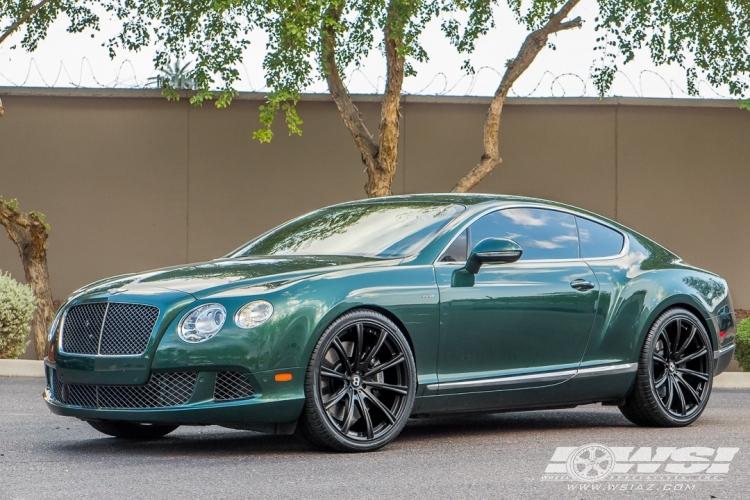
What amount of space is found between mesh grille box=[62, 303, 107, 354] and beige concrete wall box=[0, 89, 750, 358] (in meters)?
12.5

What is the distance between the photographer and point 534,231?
24.8ft

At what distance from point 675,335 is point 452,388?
205cm

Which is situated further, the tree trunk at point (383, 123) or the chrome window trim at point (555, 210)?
the tree trunk at point (383, 123)

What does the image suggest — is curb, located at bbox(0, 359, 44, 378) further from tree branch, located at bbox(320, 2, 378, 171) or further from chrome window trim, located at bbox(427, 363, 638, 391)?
chrome window trim, located at bbox(427, 363, 638, 391)

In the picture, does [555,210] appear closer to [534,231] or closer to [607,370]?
[534,231]

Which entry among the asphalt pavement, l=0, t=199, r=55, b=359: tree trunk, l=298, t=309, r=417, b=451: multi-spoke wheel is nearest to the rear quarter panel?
the asphalt pavement

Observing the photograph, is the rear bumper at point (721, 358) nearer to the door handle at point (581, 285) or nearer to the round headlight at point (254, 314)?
the door handle at point (581, 285)

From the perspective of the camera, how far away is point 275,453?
6.47 metres

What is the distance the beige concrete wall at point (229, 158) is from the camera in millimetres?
19062

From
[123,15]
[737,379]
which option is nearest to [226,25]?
[123,15]

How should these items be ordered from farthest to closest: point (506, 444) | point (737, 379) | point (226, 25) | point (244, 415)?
point (226, 25) → point (737, 379) → point (506, 444) → point (244, 415)

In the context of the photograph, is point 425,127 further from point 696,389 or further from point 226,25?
point 696,389

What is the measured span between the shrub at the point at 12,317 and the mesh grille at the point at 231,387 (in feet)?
24.0

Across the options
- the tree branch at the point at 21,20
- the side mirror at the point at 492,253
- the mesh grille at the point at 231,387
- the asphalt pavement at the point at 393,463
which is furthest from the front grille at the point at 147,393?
the tree branch at the point at 21,20
